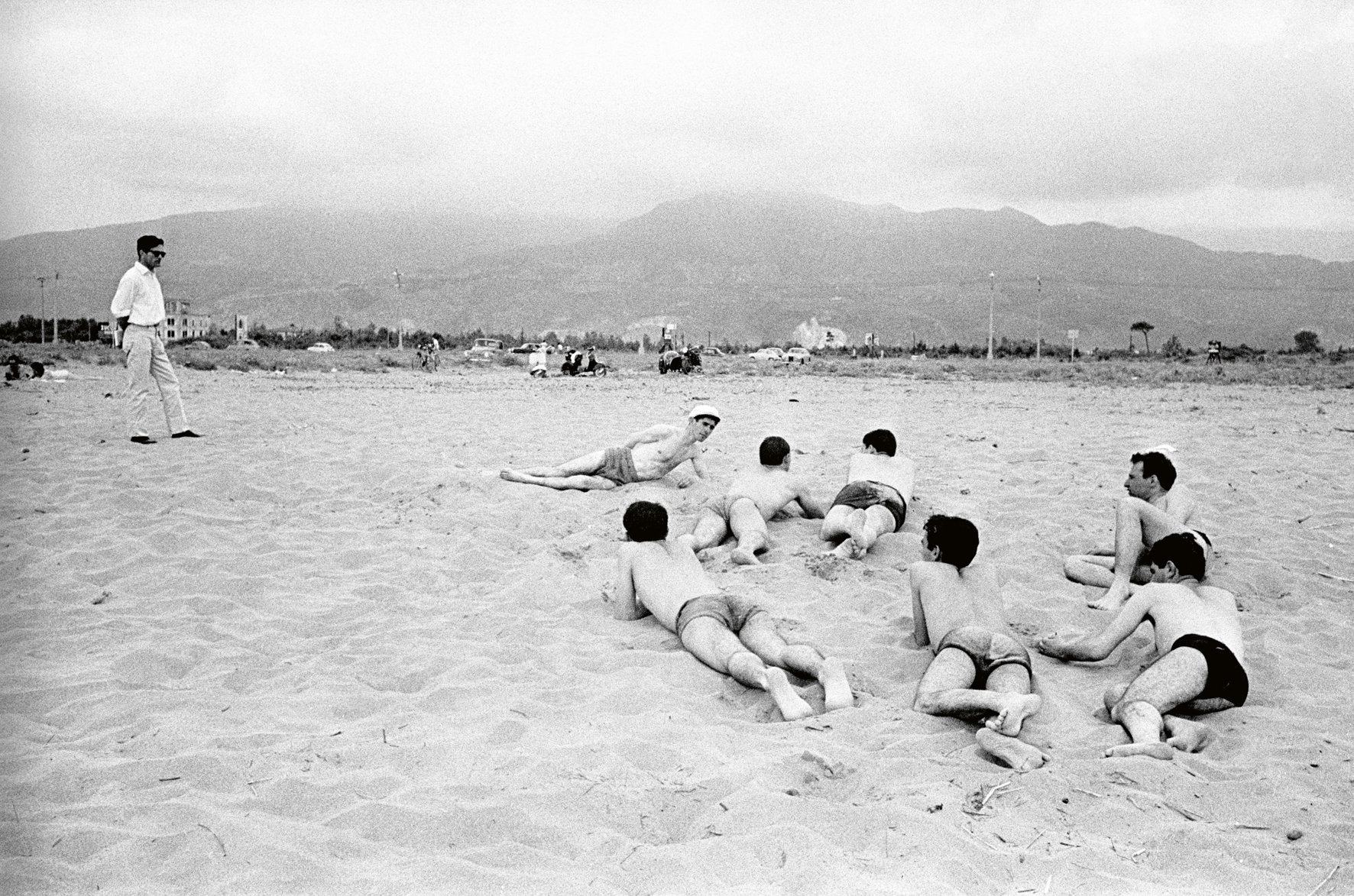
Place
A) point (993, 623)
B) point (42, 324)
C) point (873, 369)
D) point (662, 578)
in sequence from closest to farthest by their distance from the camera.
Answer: point (993, 623)
point (662, 578)
point (873, 369)
point (42, 324)

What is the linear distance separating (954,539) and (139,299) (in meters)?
7.97

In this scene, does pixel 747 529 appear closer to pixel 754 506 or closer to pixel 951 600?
pixel 754 506

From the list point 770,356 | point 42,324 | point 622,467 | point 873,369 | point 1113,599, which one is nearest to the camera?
point 1113,599

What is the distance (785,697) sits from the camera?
4.13m

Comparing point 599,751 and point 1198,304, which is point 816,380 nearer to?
point 599,751

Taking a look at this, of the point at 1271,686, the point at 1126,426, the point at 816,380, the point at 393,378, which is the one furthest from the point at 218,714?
the point at 816,380

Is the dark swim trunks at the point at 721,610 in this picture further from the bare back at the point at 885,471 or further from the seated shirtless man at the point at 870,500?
the bare back at the point at 885,471

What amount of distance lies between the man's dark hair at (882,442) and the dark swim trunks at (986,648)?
303 cm

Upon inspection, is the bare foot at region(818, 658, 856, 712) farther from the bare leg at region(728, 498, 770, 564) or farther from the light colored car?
the light colored car

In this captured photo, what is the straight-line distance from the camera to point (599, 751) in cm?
371

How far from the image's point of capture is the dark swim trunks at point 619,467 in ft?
27.4

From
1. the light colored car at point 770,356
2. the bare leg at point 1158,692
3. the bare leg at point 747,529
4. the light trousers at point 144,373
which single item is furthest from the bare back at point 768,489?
the light colored car at point 770,356

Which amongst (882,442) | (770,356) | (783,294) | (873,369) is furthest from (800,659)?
(783,294)

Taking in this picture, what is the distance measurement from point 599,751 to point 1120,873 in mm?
1809
